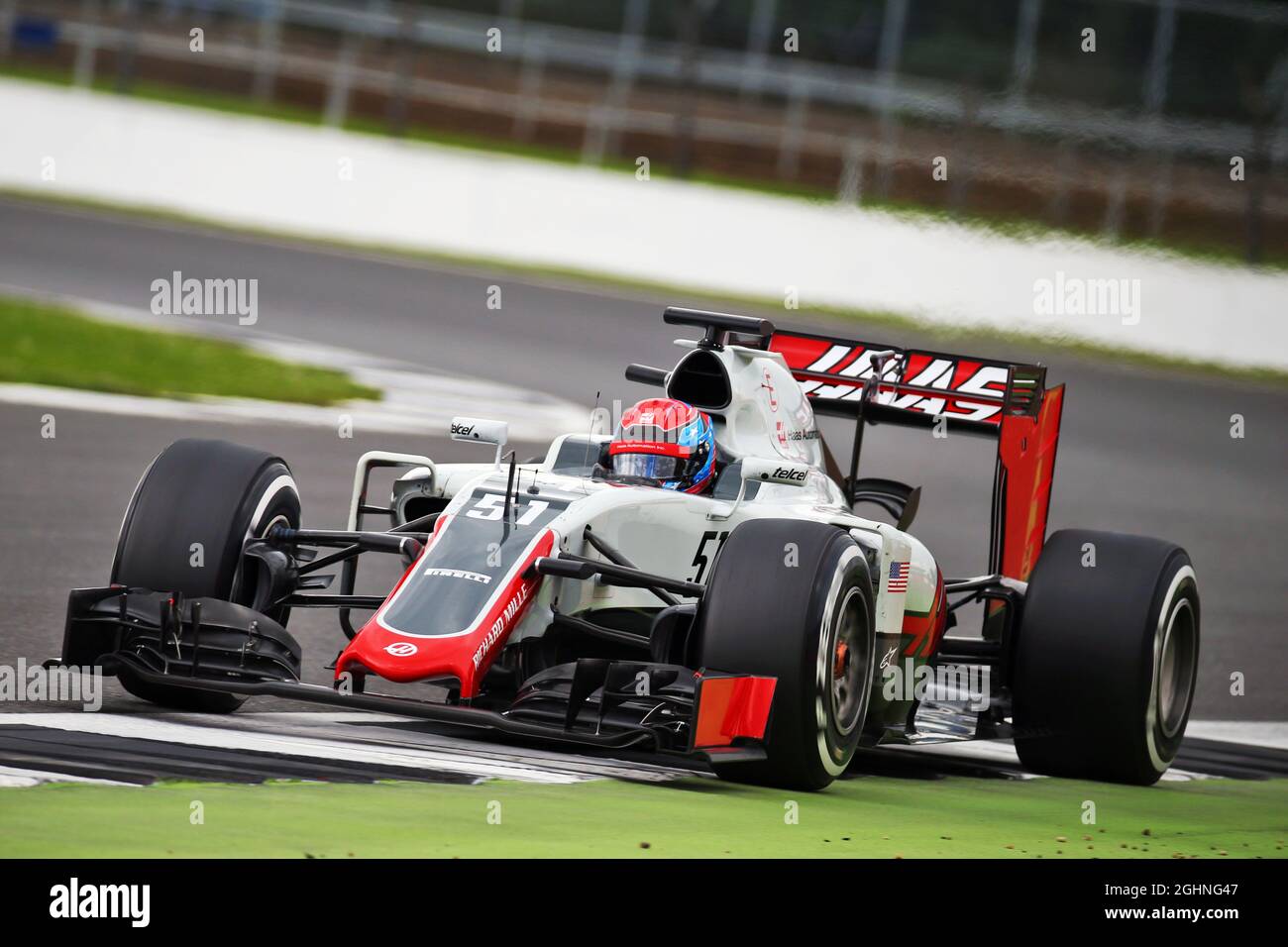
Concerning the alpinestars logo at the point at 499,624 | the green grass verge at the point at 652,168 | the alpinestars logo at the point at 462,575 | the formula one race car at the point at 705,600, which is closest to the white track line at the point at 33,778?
the formula one race car at the point at 705,600

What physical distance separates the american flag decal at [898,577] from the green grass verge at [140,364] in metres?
9.43

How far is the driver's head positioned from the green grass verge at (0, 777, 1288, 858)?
1387 mm

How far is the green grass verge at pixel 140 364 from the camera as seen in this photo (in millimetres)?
17047

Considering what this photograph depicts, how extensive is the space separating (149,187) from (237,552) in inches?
837

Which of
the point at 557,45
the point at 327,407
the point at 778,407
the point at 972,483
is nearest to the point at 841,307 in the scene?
the point at 972,483

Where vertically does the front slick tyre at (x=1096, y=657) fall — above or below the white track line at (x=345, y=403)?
below

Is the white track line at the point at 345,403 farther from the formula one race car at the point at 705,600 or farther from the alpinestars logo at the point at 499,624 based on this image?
the alpinestars logo at the point at 499,624

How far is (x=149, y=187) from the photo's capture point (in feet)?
93.1

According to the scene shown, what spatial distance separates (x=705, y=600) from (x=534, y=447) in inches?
335

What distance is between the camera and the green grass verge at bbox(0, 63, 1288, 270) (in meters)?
22.5

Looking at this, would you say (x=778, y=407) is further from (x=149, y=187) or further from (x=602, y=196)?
(x=149, y=187)

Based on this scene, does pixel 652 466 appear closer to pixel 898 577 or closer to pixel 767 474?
pixel 767 474

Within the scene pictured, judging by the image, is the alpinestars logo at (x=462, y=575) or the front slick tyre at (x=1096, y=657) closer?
the alpinestars logo at (x=462, y=575)

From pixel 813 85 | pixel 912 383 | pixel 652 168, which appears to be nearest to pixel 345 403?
pixel 912 383
